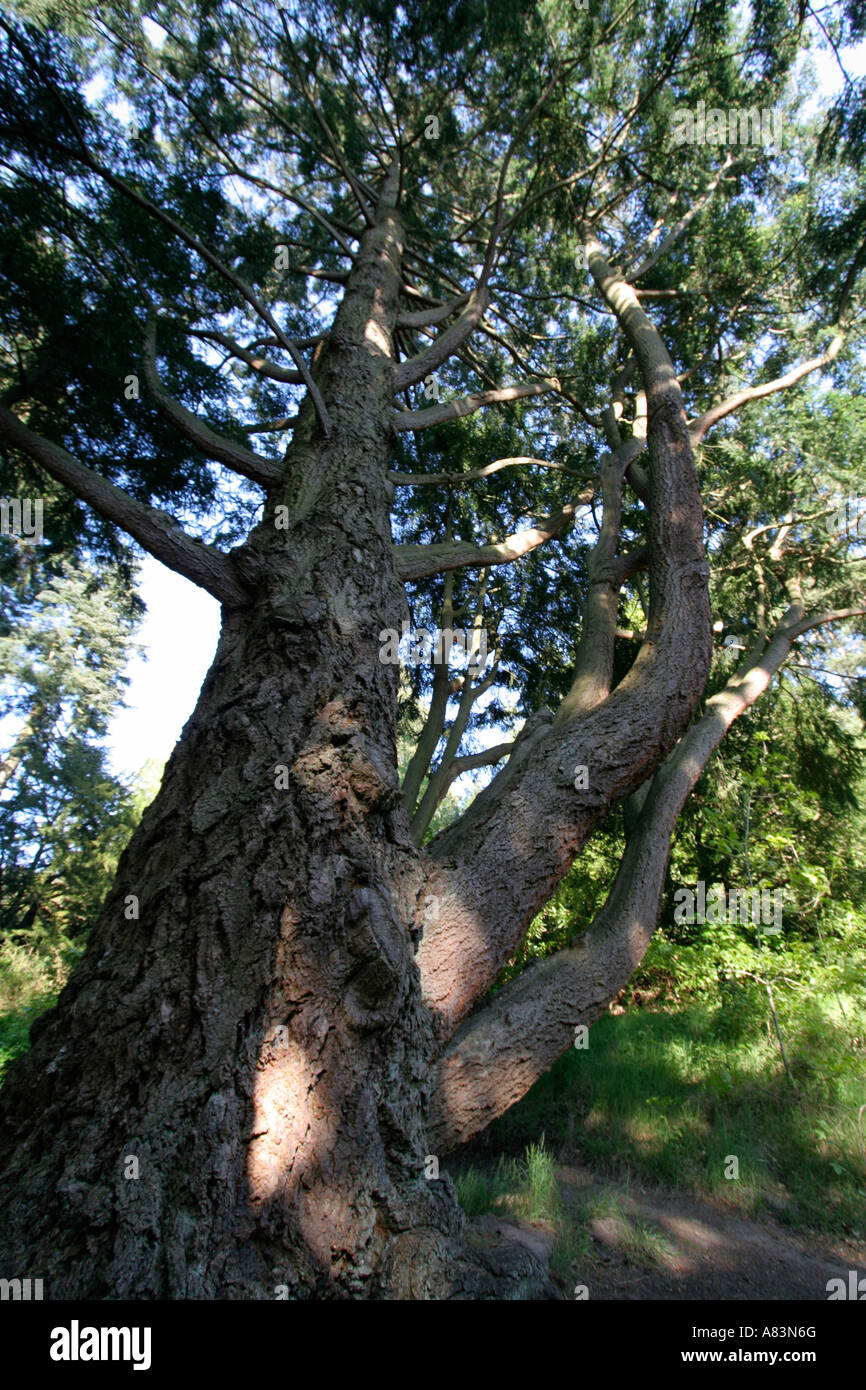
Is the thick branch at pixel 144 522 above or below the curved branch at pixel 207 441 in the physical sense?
below

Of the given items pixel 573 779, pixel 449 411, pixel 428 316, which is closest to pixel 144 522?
pixel 573 779

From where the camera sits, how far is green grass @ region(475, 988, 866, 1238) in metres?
3.62

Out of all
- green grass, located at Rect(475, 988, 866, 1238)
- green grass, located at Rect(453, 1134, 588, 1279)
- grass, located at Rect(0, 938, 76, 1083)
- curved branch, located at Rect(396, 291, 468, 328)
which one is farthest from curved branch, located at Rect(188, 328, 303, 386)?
grass, located at Rect(0, 938, 76, 1083)

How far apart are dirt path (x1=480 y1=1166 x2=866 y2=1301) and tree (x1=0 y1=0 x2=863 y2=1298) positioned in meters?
0.87

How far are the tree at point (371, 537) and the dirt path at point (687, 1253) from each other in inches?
34.2

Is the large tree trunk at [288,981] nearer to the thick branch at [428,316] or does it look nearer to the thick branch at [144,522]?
the thick branch at [144,522]

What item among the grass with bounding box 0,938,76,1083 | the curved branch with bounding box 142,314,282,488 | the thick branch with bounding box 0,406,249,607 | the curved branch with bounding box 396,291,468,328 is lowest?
the grass with bounding box 0,938,76,1083

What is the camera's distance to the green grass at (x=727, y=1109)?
3625mm

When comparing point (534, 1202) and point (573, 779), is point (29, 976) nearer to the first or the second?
point (534, 1202)

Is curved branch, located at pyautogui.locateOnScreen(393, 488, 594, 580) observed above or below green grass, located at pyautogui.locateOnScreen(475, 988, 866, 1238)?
above

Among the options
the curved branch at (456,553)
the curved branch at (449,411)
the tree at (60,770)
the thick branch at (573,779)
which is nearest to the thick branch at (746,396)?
the thick branch at (573,779)

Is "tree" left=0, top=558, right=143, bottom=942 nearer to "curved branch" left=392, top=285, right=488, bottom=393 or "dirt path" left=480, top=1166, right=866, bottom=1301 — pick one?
"curved branch" left=392, top=285, right=488, bottom=393

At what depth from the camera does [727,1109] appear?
14.7 feet

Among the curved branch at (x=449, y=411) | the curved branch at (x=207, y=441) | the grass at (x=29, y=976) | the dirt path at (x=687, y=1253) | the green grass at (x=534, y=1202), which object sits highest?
the curved branch at (x=449, y=411)
